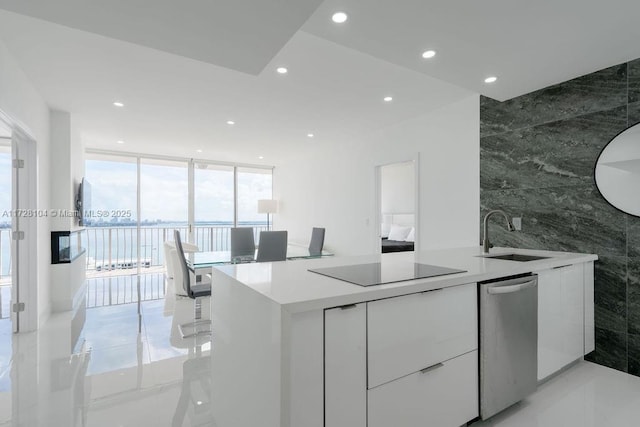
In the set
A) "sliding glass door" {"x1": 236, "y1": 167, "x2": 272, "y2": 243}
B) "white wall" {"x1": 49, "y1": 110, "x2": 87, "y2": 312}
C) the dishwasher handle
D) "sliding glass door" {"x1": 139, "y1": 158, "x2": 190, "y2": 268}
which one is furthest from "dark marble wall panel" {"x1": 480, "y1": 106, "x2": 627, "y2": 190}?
"sliding glass door" {"x1": 139, "y1": 158, "x2": 190, "y2": 268}

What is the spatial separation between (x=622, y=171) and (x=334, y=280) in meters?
2.50

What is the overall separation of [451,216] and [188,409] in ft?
10.7

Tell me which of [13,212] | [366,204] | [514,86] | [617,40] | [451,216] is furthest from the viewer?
[366,204]

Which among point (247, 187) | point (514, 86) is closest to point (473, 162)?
point (514, 86)

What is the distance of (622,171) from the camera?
7.76 ft

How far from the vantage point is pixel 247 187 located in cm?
805

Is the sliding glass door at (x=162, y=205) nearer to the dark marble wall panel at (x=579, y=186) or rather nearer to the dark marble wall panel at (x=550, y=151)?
the dark marble wall panel at (x=550, y=151)

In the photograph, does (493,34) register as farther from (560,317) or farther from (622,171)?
(560,317)

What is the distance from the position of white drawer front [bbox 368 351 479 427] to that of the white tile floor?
1.22ft

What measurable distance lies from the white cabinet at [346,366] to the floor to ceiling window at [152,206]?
264 inches

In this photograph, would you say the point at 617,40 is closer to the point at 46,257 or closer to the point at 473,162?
the point at 473,162

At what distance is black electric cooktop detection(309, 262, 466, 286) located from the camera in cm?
146

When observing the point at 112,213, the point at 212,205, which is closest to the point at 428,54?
the point at 212,205

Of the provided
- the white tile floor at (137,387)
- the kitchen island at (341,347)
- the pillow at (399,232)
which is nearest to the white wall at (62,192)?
the white tile floor at (137,387)
